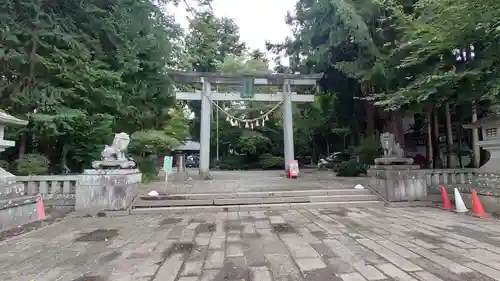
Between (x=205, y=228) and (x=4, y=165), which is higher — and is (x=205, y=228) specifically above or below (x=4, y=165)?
below

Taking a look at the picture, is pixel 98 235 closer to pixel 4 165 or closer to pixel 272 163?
pixel 4 165

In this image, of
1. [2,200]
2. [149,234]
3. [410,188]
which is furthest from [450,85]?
[2,200]

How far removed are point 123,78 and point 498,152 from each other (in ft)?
36.5

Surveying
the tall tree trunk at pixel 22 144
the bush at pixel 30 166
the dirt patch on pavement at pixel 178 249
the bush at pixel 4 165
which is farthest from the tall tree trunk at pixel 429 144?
the bush at pixel 4 165

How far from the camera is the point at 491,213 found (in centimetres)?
618

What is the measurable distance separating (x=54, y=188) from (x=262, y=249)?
601cm

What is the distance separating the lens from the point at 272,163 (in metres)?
23.1

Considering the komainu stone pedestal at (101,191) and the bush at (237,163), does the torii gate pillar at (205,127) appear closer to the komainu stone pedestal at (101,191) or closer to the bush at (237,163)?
the komainu stone pedestal at (101,191)

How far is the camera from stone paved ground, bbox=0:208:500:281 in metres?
3.07

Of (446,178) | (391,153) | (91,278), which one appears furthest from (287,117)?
(91,278)

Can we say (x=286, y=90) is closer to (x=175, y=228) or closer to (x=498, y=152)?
(x=498, y=152)

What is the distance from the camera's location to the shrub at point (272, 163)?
23.1 m

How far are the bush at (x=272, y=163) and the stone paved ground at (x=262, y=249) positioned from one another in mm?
16969

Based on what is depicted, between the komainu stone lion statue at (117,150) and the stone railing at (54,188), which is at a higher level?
the komainu stone lion statue at (117,150)
